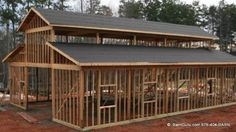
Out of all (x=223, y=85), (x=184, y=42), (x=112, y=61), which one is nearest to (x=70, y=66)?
(x=112, y=61)

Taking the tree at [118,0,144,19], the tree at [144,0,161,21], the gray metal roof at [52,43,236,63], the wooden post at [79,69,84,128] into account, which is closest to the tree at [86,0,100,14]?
the tree at [118,0,144,19]

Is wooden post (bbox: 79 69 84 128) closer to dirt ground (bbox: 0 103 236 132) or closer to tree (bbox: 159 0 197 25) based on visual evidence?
dirt ground (bbox: 0 103 236 132)

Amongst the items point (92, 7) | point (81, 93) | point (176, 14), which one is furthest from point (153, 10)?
point (81, 93)

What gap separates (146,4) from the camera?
50.1 m

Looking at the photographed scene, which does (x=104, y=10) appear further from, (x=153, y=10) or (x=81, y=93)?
(x=81, y=93)

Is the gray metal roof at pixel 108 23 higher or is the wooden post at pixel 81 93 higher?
the gray metal roof at pixel 108 23

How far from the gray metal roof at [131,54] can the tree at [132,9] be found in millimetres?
29588

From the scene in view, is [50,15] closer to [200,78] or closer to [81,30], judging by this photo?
[81,30]

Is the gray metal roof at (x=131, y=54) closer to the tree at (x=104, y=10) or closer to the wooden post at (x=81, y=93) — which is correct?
the wooden post at (x=81, y=93)

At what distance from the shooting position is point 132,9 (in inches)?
2007

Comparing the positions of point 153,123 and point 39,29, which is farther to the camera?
point 39,29

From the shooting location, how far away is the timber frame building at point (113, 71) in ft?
43.7

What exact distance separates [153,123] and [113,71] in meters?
2.94

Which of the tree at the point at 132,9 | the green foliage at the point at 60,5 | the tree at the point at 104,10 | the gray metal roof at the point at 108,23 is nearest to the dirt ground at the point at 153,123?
the gray metal roof at the point at 108,23
